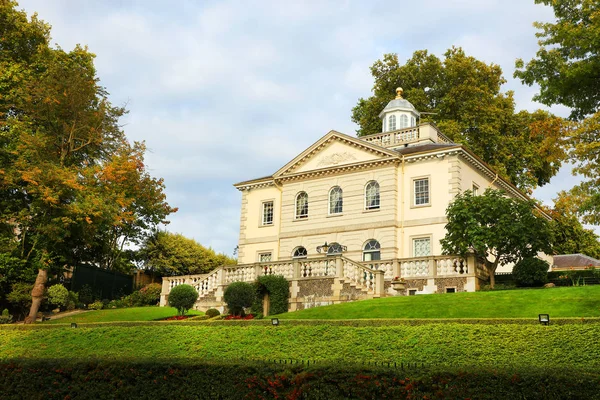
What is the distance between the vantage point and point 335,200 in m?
36.0

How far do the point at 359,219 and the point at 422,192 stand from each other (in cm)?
367

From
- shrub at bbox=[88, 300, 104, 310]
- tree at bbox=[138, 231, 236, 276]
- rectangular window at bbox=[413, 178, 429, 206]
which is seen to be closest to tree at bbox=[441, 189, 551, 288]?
rectangular window at bbox=[413, 178, 429, 206]

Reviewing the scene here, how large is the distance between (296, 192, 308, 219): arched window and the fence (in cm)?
1194

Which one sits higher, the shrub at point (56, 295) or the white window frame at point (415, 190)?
the white window frame at point (415, 190)

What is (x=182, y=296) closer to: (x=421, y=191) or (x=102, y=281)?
(x=102, y=281)

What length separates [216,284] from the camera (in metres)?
30.9

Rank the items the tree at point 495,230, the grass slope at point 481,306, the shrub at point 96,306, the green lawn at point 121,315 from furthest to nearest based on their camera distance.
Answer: the shrub at point 96,306
the green lawn at point 121,315
the tree at point 495,230
the grass slope at point 481,306

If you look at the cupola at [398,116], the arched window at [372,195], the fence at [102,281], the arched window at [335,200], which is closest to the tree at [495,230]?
the arched window at [372,195]

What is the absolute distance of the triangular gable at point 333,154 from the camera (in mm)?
35156

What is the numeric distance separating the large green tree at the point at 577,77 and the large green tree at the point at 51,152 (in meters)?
19.1

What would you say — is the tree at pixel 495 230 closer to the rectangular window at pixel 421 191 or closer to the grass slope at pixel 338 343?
the rectangular window at pixel 421 191

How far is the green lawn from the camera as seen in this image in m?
28.2

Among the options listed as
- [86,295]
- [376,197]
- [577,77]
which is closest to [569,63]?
[577,77]

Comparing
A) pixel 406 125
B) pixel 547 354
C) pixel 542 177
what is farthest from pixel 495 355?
pixel 542 177
